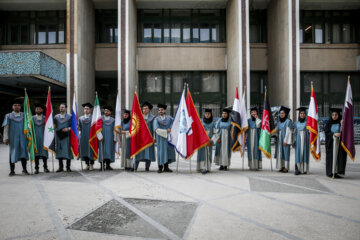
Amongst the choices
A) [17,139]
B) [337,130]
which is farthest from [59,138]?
[337,130]

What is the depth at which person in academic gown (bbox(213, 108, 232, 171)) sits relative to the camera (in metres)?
8.45

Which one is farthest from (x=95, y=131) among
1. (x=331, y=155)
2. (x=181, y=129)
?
(x=331, y=155)

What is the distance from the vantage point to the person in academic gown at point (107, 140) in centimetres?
848

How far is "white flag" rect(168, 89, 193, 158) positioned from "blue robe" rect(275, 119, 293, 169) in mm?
2817

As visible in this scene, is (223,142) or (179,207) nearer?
(179,207)

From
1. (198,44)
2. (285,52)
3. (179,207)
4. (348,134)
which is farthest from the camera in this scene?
(198,44)

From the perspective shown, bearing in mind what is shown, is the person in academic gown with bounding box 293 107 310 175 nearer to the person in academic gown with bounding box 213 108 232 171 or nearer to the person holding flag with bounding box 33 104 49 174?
the person in academic gown with bounding box 213 108 232 171

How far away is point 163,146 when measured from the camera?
8.19 metres

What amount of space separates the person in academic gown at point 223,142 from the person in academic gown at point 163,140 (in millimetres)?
1472

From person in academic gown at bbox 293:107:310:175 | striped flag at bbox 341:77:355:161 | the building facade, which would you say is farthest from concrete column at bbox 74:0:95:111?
striped flag at bbox 341:77:355:161

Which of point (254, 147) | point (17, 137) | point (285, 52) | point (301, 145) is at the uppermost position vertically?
point (285, 52)

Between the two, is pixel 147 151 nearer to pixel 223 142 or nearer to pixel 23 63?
pixel 223 142

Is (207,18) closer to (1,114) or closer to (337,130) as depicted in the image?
(337,130)

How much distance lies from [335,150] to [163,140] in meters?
4.86
